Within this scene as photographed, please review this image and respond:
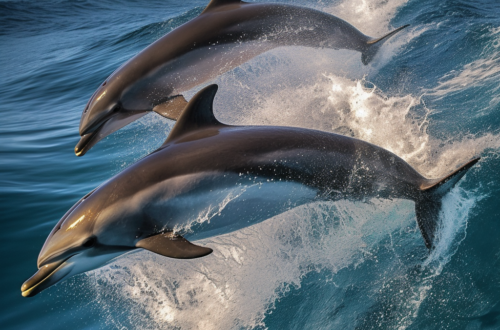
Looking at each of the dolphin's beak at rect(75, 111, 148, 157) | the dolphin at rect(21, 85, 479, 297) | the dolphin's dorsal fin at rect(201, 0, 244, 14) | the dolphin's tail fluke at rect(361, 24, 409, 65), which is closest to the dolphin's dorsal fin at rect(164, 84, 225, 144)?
the dolphin at rect(21, 85, 479, 297)

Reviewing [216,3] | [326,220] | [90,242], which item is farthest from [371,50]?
[90,242]

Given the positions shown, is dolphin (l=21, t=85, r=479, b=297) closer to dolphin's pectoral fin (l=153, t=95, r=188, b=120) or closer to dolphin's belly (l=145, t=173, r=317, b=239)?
dolphin's belly (l=145, t=173, r=317, b=239)

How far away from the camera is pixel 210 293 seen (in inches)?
174

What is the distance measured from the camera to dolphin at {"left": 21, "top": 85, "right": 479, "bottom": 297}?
11.2 feet

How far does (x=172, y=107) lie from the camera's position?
583cm

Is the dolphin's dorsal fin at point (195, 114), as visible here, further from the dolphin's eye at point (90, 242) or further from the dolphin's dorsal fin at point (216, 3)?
the dolphin's dorsal fin at point (216, 3)

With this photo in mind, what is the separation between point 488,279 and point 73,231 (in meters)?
3.19

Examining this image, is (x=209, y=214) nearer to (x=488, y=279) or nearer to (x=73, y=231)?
(x=73, y=231)

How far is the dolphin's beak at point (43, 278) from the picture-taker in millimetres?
3262

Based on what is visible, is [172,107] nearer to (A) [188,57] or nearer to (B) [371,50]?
(A) [188,57]

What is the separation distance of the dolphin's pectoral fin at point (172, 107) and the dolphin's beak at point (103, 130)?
0.95 feet

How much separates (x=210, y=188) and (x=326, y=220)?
1.51 meters

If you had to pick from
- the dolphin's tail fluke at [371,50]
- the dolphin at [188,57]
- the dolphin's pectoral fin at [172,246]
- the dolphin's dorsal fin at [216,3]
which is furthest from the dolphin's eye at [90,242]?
the dolphin's tail fluke at [371,50]

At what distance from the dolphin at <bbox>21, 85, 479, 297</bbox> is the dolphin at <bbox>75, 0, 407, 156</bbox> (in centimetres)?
212
